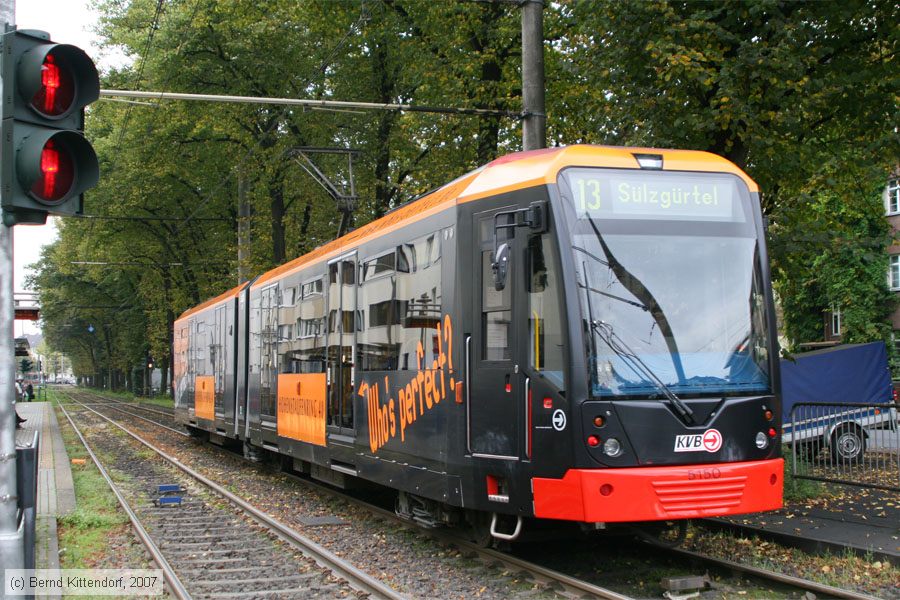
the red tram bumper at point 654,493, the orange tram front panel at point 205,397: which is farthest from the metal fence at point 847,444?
the orange tram front panel at point 205,397

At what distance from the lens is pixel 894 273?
38.3m

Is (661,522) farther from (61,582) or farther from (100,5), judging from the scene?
(100,5)

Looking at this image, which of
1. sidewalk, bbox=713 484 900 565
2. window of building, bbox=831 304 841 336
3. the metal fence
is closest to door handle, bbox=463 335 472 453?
sidewalk, bbox=713 484 900 565

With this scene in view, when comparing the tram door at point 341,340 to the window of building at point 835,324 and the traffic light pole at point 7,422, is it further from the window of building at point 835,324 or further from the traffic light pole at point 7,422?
the window of building at point 835,324

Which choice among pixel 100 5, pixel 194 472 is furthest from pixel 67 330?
→ pixel 194 472

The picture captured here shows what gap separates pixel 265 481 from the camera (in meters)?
15.6

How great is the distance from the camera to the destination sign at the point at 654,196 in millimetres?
7352

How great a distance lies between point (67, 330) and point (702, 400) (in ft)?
258

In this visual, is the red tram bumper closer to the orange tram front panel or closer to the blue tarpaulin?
the blue tarpaulin

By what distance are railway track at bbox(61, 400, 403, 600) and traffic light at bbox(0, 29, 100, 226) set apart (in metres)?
3.91

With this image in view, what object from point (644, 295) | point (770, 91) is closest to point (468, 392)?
point (644, 295)

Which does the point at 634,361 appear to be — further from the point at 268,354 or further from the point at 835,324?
the point at 835,324

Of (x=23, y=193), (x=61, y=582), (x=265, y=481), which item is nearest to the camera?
(x=23, y=193)

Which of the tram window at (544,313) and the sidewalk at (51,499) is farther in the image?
the sidewalk at (51,499)
